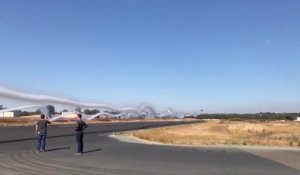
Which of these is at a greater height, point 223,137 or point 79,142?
point 79,142

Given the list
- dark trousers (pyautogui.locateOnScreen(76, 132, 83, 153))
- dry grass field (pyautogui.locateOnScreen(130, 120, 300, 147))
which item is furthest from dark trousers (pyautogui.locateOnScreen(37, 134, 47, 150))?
dry grass field (pyautogui.locateOnScreen(130, 120, 300, 147))

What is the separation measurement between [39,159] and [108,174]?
5.48 m

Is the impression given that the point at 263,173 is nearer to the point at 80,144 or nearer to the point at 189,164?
the point at 189,164

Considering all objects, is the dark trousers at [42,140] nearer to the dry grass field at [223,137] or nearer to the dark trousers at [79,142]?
the dark trousers at [79,142]

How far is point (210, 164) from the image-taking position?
1822 centimetres

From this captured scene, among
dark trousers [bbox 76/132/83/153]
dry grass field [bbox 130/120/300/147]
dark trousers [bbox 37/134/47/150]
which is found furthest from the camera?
dry grass field [bbox 130/120/300/147]

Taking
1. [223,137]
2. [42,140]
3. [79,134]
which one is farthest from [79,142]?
[223,137]

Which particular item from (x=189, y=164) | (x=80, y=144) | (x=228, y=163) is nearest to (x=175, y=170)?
(x=189, y=164)

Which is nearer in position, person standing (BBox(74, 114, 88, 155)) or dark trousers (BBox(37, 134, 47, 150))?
person standing (BBox(74, 114, 88, 155))

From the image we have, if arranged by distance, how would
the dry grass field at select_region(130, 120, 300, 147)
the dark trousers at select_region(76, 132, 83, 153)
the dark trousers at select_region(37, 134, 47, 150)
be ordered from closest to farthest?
1. the dark trousers at select_region(76, 132, 83, 153)
2. the dark trousers at select_region(37, 134, 47, 150)
3. the dry grass field at select_region(130, 120, 300, 147)

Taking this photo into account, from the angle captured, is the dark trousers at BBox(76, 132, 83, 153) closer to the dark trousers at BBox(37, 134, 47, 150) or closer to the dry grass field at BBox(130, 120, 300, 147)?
the dark trousers at BBox(37, 134, 47, 150)

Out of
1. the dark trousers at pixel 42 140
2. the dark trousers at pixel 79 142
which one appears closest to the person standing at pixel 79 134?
the dark trousers at pixel 79 142

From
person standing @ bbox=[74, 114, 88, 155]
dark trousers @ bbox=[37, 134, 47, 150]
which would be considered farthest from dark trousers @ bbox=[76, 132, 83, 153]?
dark trousers @ bbox=[37, 134, 47, 150]

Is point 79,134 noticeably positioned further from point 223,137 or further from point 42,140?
point 223,137
